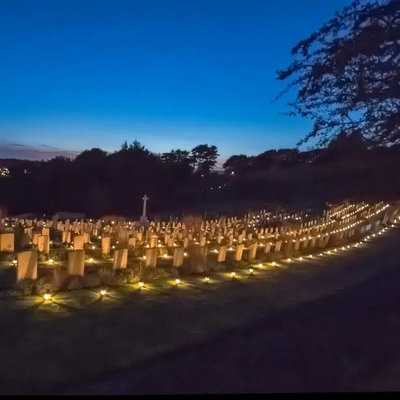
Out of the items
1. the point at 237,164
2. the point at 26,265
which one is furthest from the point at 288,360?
the point at 237,164

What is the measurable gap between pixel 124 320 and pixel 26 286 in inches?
85.3

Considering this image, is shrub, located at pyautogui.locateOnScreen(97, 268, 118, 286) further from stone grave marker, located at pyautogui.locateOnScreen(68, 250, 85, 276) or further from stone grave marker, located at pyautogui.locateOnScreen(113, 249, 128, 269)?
stone grave marker, located at pyautogui.locateOnScreen(113, 249, 128, 269)

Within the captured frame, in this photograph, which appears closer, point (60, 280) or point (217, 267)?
point (60, 280)

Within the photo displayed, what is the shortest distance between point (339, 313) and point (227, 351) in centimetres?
289

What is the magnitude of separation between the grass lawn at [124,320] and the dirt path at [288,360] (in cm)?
34

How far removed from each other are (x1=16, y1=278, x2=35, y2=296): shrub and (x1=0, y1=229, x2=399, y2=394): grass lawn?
254 millimetres

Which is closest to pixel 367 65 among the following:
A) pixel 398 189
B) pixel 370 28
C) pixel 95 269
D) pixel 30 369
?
pixel 370 28

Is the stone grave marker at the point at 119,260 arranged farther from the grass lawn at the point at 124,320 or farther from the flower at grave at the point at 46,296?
the flower at grave at the point at 46,296

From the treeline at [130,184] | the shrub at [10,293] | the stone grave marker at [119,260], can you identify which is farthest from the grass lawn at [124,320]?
the treeline at [130,184]

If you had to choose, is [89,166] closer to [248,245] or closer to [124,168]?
[124,168]

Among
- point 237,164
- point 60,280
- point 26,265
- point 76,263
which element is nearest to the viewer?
point 60,280

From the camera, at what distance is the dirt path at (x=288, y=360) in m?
5.27

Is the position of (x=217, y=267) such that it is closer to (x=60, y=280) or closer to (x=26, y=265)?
(x=60, y=280)

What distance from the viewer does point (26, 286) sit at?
8.95 m
